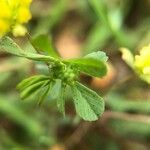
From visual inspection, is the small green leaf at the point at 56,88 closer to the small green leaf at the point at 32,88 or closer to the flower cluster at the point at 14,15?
the small green leaf at the point at 32,88

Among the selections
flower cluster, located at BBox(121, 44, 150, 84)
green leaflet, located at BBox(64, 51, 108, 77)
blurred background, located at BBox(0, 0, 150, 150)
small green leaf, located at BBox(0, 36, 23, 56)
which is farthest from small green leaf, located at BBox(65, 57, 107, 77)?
blurred background, located at BBox(0, 0, 150, 150)

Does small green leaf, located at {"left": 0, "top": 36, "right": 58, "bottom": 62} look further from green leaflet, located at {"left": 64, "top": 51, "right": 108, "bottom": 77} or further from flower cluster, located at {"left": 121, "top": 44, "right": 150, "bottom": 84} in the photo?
flower cluster, located at {"left": 121, "top": 44, "right": 150, "bottom": 84}

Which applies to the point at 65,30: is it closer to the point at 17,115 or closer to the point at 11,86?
the point at 11,86

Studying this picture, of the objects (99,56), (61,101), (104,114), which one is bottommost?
(61,101)

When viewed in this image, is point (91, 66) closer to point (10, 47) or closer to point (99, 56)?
point (99, 56)

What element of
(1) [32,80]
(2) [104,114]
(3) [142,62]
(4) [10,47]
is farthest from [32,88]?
(2) [104,114]

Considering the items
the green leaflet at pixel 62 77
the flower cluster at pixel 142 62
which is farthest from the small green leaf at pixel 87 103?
the flower cluster at pixel 142 62
